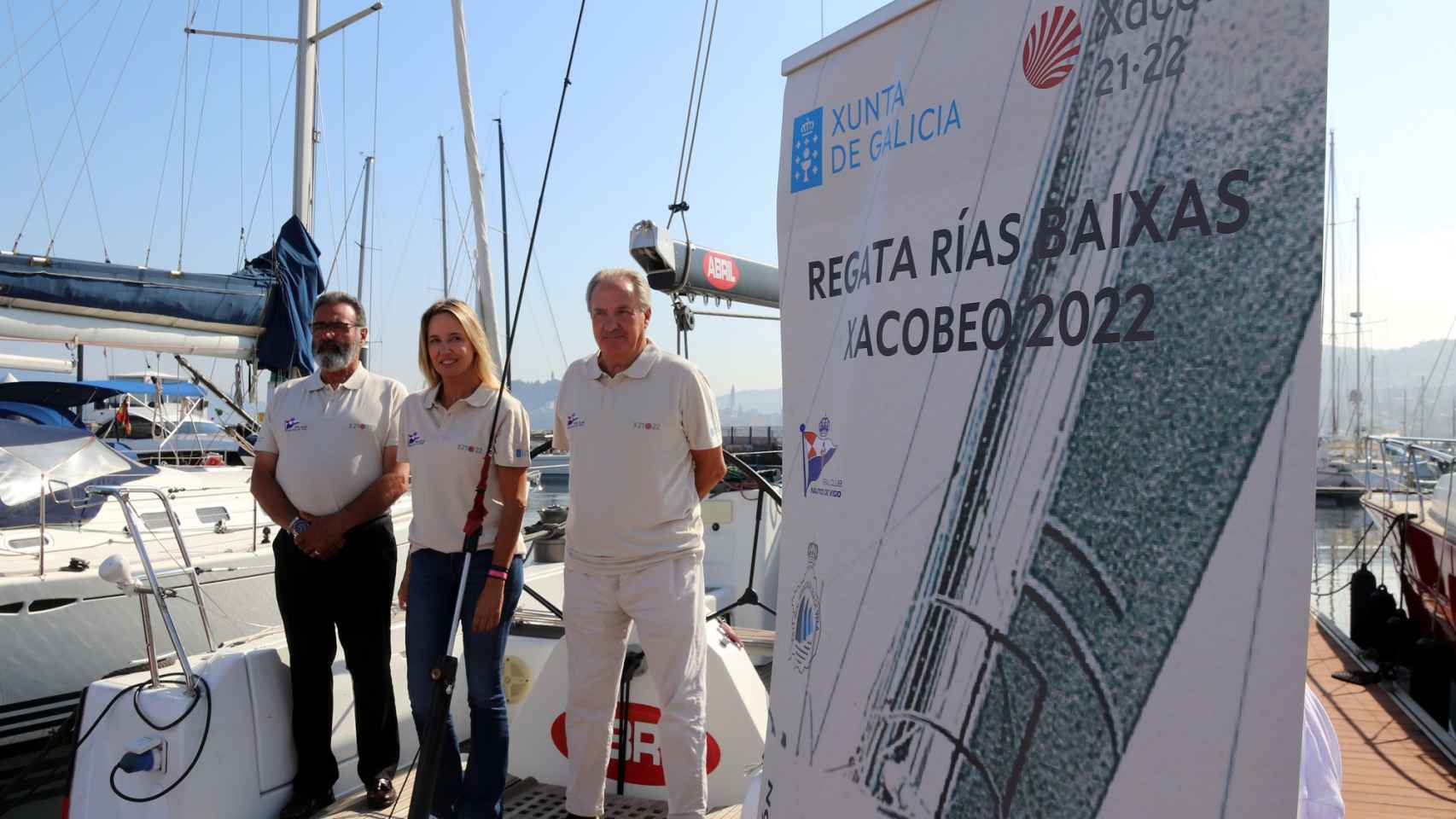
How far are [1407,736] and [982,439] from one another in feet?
20.0

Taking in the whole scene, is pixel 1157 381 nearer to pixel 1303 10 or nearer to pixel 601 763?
pixel 1303 10

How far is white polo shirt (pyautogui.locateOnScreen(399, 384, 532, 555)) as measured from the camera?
3.03 m

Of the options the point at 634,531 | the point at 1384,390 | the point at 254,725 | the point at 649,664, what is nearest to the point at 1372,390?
the point at 1384,390

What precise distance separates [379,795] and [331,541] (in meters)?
0.96

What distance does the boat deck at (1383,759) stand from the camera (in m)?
4.67

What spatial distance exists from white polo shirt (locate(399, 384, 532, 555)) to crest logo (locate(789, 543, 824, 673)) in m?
1.48

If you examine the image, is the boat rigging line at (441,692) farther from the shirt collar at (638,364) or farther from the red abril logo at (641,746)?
the red abril logo at (641,746)

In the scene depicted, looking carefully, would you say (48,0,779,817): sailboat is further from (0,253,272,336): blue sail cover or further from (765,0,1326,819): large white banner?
(0,253,272,336): blue sail cover

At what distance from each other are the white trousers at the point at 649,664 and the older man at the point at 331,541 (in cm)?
89

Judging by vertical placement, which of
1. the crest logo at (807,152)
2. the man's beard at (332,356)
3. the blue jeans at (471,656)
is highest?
the crest logo at (807,152)

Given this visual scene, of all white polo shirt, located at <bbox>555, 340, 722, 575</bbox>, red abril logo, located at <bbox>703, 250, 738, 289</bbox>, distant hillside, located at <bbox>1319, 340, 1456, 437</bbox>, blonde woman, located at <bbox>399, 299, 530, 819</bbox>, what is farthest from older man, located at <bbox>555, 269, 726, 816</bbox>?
distant hillside, located at <bbox>1319, 340, 1456, 437</bbox>

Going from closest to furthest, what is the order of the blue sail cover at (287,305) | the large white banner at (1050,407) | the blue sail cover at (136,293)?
the large white banner at (1050,407) < the blue sail cover at (136,293) < the blue sail cover at (287,305)

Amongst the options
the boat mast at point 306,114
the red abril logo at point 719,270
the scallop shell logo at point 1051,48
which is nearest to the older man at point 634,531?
the scallop shell logo at point 1051,48

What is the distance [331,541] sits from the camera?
3.27 m
